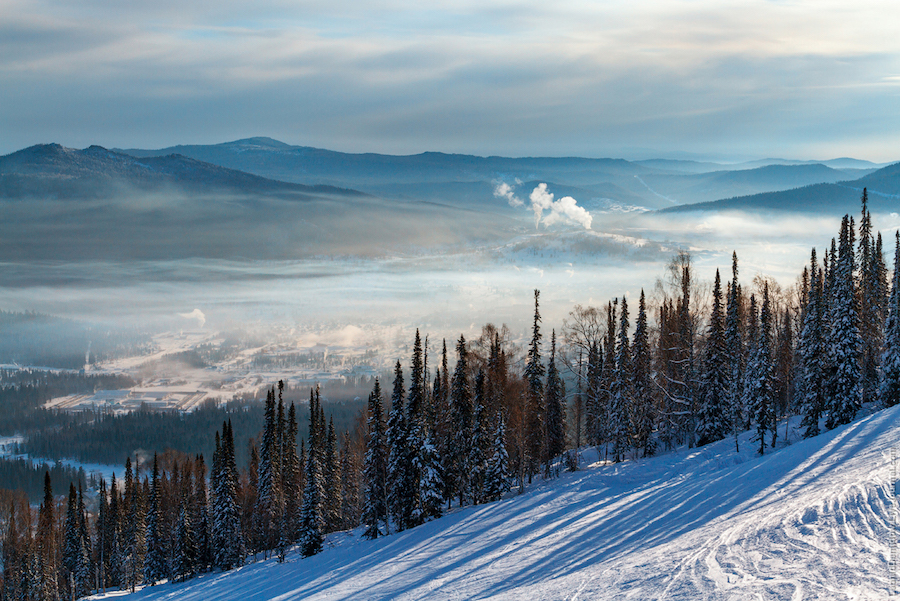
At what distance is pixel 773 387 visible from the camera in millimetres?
49406

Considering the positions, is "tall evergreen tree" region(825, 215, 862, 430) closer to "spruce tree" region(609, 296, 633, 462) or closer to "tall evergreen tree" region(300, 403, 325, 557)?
"spruce tree" region(609, 296, 633, 462)

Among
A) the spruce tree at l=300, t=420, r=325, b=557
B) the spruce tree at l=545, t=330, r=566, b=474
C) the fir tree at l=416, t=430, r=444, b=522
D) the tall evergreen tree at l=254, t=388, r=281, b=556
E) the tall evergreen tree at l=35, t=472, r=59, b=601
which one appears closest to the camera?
the fir tree at l=416, t=430, r=444, b=522

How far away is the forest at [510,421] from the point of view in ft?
170

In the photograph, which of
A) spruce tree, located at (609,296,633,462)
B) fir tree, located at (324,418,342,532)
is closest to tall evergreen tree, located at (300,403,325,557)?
fir tree, located at (324,418,342,532)

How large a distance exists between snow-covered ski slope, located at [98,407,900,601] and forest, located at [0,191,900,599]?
21.4 ft

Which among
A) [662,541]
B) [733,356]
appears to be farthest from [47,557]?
[733,356]

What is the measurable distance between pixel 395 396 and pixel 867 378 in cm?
4552

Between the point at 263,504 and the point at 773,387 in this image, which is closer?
the point at 773,387

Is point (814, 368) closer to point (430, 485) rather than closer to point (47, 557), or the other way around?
point (430, 485)

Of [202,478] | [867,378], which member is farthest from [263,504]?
[867,378]

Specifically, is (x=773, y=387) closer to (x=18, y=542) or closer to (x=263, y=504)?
(x=263, y=504)

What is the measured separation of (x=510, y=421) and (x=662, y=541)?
33672 mm

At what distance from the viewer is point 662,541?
83.9 feet

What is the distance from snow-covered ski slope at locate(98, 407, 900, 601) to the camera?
1905 centimetres
